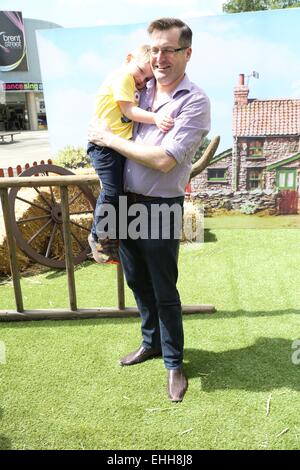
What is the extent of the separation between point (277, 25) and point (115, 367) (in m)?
4.68

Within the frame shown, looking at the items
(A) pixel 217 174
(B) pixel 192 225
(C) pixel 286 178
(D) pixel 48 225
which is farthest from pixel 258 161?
(D) pixel 48 225

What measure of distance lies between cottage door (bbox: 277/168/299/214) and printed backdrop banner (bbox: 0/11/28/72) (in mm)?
34734

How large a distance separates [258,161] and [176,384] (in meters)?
4.21

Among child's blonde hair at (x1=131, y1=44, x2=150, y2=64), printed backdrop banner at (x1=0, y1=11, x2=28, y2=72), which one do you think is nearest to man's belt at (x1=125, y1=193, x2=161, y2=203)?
child's blonde hair at (x1=131, y1=44, x2=150, y2=64)

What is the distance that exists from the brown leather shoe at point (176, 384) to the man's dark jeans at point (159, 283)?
0.04 m

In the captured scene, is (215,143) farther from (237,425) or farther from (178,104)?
(237,425)

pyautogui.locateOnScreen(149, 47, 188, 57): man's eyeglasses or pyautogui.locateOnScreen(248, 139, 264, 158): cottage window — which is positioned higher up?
pyautogui.locateOnScreen(149, 47, 188, 57): man's eyeglasses

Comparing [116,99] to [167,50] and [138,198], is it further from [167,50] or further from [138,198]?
[138,198]

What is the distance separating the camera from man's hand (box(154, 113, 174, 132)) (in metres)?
1.92

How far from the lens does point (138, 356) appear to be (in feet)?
8.98

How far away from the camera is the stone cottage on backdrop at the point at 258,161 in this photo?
18.6 feet

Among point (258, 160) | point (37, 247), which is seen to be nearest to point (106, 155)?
point (37, 247)

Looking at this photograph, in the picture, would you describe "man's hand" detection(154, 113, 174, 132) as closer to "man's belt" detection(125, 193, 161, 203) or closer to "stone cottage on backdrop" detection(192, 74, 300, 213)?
"man's belt" detection(125, 193, 161, 203)

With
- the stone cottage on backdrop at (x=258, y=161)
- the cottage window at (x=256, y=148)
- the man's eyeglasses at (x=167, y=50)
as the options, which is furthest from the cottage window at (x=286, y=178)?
the man's eyeglasses at (x=167, y=50)
